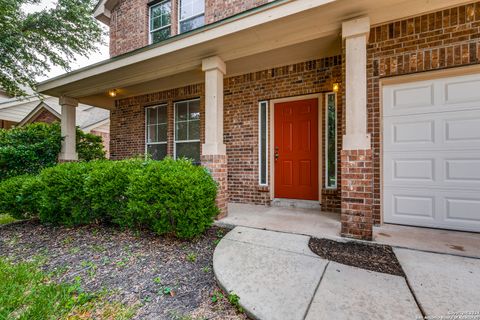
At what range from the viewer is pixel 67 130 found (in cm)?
575

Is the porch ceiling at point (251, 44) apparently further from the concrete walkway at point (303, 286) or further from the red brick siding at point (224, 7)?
the concrete walkway at point (303, 286)

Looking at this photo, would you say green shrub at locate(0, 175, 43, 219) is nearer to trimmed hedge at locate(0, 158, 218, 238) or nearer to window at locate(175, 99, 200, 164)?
trimmed hedge at locate(0, 158, 218, 238)

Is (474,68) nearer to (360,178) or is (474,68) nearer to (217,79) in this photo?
(360,178)

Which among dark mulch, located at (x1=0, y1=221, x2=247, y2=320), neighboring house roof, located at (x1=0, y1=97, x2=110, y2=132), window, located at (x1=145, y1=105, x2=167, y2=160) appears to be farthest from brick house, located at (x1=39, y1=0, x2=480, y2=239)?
neighboring house roof, located at (x1=0, y1=97, x2=110, y2=132)

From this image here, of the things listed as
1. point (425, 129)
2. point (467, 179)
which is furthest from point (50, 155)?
point (467, 179)

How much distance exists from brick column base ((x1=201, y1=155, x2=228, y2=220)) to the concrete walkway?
1154mm

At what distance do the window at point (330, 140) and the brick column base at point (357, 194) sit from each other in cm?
136

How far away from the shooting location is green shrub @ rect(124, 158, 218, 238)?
2.68 m

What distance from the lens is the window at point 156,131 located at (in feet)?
20.2

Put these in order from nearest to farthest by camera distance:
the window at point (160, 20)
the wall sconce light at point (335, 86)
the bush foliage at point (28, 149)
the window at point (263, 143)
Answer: the wall sconce light at point (335, 86), the window at point (263, 143), the bush foliage at point (28, 149), the window at point (160, 20)

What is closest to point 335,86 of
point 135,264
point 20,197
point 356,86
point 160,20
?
point 356,86

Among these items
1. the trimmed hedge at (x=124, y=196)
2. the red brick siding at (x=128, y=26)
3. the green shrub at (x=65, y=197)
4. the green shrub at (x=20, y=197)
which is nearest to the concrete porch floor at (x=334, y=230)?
the trimmed hedge at (x=124, y=196)

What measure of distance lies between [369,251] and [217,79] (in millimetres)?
3256

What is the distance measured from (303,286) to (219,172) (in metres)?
2.22
